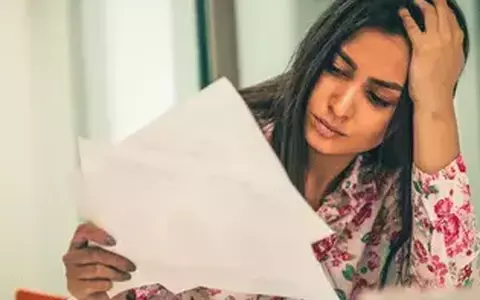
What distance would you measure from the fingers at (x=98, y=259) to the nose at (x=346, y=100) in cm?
25

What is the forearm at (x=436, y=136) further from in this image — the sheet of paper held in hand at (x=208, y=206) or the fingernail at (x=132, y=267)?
the fingernail at (x=132, y=267)

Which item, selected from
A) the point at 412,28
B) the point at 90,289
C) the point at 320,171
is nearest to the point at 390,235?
the point at 320,171

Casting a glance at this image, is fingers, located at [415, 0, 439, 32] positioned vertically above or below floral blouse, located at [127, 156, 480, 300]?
above

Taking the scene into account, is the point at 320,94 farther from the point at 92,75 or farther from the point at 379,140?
the point at 92,75

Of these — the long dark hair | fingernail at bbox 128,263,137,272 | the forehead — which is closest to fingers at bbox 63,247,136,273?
fingernail at bbox 128,263,137,272

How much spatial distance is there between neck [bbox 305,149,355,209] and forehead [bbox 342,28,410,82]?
0.28 ft

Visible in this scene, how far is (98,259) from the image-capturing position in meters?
0.87

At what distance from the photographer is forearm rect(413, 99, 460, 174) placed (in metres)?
0.81

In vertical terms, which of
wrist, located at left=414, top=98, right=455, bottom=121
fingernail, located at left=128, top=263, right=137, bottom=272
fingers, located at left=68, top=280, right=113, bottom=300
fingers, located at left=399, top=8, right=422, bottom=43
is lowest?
fingers, located at left=68, top=280, right=113, bottom=300

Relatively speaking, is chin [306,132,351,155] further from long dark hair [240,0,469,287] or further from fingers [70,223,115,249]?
fingers [70,223,115,249]

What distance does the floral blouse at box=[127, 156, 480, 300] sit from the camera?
0.81 metres

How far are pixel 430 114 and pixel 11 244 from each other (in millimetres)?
465

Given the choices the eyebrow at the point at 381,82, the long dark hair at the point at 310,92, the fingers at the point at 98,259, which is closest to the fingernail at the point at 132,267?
the fingers at the point at 98,259

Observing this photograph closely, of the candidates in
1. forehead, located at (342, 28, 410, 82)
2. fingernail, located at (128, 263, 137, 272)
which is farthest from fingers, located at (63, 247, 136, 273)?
forehead, located at (342, 28, 410, 82)
